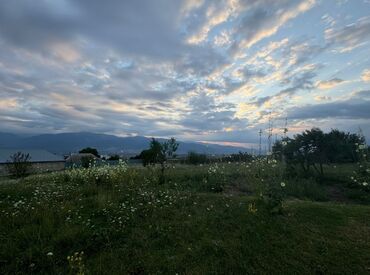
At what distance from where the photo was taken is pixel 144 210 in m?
6.35

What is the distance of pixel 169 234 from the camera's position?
5324 millimetres

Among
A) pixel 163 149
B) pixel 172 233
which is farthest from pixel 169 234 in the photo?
pixel 163 149

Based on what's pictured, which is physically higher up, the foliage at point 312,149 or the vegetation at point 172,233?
the foliage at point 312,149

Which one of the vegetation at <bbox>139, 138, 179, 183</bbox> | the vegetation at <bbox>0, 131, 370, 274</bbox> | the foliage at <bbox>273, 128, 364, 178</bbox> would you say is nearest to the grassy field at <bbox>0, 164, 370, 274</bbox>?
the vegetation at <bbox>0, 131, 370, 274</bbox>

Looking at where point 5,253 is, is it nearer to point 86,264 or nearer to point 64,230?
point 64,230

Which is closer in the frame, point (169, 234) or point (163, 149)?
point (169, 234)

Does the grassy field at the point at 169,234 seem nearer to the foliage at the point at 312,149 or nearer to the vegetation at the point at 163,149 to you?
the vegetation at the point at 163,149

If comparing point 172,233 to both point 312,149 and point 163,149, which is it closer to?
point 163,149

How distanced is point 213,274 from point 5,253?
3.39 metres

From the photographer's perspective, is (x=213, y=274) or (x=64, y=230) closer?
(x=213, y=274)

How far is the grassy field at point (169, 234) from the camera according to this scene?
4.36 meters

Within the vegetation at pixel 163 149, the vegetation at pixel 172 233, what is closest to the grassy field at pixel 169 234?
the vegetation at pixel 172 233

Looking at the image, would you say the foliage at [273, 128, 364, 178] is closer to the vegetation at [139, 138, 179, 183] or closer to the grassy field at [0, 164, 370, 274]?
the vegetation at [139, 138, 179, 183]

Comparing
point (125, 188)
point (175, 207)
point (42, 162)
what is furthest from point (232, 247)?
point (42, 162)
